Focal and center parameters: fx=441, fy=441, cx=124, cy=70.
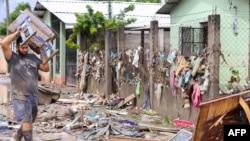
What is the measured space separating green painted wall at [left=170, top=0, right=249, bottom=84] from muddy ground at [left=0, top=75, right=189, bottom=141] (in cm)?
217

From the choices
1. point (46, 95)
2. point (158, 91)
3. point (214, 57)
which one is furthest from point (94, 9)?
point (214, 57)

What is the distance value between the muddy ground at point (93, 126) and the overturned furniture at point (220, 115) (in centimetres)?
268

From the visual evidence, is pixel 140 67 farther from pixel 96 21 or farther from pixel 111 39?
pixel 96 21

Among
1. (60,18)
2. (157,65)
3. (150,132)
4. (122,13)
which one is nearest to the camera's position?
(150,132)

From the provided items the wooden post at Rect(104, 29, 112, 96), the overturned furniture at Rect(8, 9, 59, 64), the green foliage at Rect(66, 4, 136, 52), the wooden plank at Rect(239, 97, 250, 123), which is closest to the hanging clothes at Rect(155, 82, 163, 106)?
the wooden post at Rect(104, 29, 112, 96)

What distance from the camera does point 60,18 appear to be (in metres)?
21.2

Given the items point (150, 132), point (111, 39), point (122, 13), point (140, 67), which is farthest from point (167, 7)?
point (150, 132)

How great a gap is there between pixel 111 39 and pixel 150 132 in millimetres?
6732

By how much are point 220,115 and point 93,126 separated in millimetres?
5222

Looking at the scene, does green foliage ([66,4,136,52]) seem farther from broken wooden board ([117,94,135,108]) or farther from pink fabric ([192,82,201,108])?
pink fabric ([192,82,201,108])

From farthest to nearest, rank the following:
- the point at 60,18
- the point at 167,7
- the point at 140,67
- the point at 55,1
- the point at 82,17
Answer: the point at 55,1 < the point at 60,18 < the point at 82,17 < the point at 167,7 < the point at 140,67

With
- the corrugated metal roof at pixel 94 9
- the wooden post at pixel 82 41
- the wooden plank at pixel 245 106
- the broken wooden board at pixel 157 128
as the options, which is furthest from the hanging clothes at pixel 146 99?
the corrugated metal roof at pixel 94 9

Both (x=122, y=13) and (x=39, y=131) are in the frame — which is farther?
(x=122, y=13)

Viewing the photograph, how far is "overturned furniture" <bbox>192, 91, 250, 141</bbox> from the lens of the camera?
181 inches
